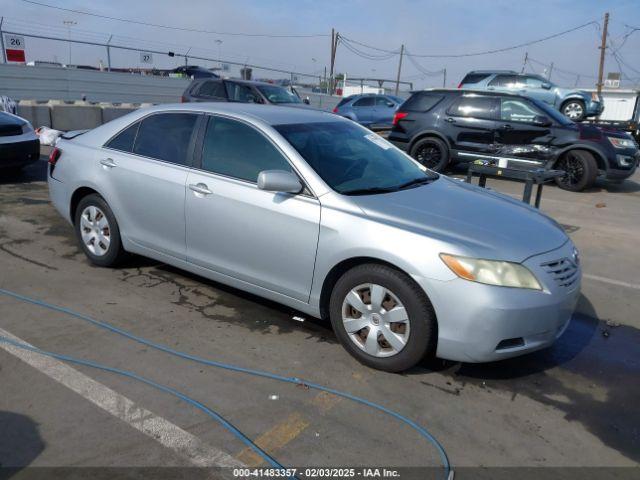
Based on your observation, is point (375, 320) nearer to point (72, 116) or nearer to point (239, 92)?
point (239, 92)

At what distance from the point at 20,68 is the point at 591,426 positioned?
19047 millimetres

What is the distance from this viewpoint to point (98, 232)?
496 centimetres

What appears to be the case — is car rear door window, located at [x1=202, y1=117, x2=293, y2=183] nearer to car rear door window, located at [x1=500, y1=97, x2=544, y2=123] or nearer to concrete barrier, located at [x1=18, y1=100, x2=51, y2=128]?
car rear door window, located at [x1=500, y1=97, x2=544, y2=123]

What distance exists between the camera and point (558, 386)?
344 cm

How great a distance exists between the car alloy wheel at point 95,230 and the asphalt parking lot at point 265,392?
0.25m

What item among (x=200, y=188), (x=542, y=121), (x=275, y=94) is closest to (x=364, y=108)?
(x=275, y=94)

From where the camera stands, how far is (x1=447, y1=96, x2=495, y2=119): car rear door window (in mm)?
10523

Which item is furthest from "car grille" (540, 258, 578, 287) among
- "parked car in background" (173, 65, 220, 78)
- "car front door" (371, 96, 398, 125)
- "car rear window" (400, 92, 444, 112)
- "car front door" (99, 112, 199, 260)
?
"parked car in background" (173, 65, 220, 78)

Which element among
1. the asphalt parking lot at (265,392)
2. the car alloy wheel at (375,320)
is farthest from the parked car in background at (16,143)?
the car alloy wheel at (375,320)

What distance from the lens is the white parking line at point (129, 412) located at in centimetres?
261

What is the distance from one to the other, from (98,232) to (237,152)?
176 cm

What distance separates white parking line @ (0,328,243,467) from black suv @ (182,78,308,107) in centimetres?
990

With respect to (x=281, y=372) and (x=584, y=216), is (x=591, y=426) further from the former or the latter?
(x=584, y=216)

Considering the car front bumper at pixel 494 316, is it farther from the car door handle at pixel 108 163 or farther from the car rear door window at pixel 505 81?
the car rear door window at pixel 505 81
